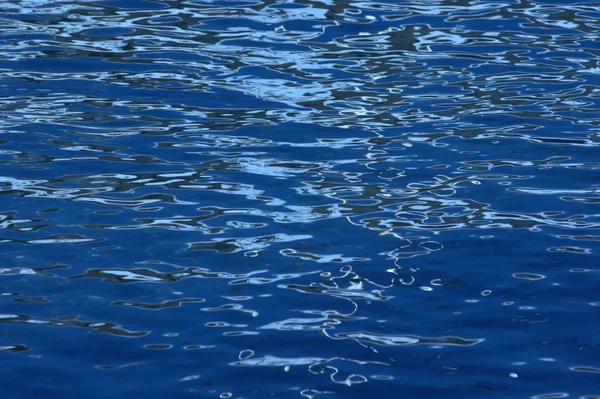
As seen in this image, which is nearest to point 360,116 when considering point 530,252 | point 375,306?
point 530,252

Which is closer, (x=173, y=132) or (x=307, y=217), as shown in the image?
(x=307, y=217)

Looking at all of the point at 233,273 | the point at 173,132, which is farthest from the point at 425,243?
the point at 173,132

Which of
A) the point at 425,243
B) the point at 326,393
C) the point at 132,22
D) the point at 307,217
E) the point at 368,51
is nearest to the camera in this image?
the point at 326,393

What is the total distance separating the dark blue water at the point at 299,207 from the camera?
14.4ft

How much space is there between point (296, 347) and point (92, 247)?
1794 millimetres

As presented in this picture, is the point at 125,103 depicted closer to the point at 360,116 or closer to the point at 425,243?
the point at 360,116

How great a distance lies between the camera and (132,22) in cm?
1074

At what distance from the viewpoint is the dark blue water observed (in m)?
4.40

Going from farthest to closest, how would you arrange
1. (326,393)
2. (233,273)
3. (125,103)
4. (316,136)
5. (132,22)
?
(132,22)
(125,103)
(316,136)
(233,273)
(326,393)

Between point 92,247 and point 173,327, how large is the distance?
117 centimetres

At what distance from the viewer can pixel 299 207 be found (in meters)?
6.27

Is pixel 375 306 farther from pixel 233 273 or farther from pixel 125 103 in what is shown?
pixel 125 103

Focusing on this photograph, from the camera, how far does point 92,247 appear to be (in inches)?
221

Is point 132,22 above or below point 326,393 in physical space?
above
